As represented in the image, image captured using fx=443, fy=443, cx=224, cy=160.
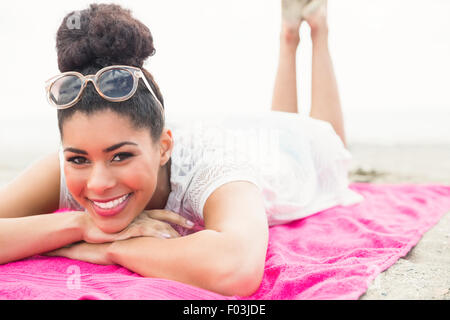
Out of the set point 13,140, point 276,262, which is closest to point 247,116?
point 276,262

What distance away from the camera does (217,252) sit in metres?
1.73

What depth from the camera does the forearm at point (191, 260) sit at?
5.59ft

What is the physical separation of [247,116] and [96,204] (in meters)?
1.65

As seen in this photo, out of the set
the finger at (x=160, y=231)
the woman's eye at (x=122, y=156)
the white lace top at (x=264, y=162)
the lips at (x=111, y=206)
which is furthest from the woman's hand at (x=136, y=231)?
the woman's eye at (x=122, y=156)

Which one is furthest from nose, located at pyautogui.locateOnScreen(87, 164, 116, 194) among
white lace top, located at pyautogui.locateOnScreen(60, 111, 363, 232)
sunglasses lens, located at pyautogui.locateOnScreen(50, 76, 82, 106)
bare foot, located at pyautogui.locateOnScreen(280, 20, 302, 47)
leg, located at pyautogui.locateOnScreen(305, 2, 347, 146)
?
bare foot, located at pyautogui.locateOnScreen(280, 20, 302, 47)

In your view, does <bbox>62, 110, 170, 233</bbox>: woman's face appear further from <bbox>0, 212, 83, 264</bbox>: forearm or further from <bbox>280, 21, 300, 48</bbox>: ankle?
<bbox>280, 21, 300, 48</bbox>: ankle

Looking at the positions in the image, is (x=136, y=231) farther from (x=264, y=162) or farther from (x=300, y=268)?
(x=264, y=162)

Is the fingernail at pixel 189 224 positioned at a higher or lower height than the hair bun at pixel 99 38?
lower

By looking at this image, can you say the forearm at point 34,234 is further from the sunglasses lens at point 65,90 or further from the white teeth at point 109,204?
the sunglasses lens at point 65,90

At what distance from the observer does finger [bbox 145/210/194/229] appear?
221cm

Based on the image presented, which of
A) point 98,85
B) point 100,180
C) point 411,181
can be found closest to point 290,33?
point 411,181

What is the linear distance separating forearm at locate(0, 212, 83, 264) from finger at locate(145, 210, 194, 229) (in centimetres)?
35

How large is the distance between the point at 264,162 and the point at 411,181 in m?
2.38

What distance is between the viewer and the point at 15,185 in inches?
93.3
